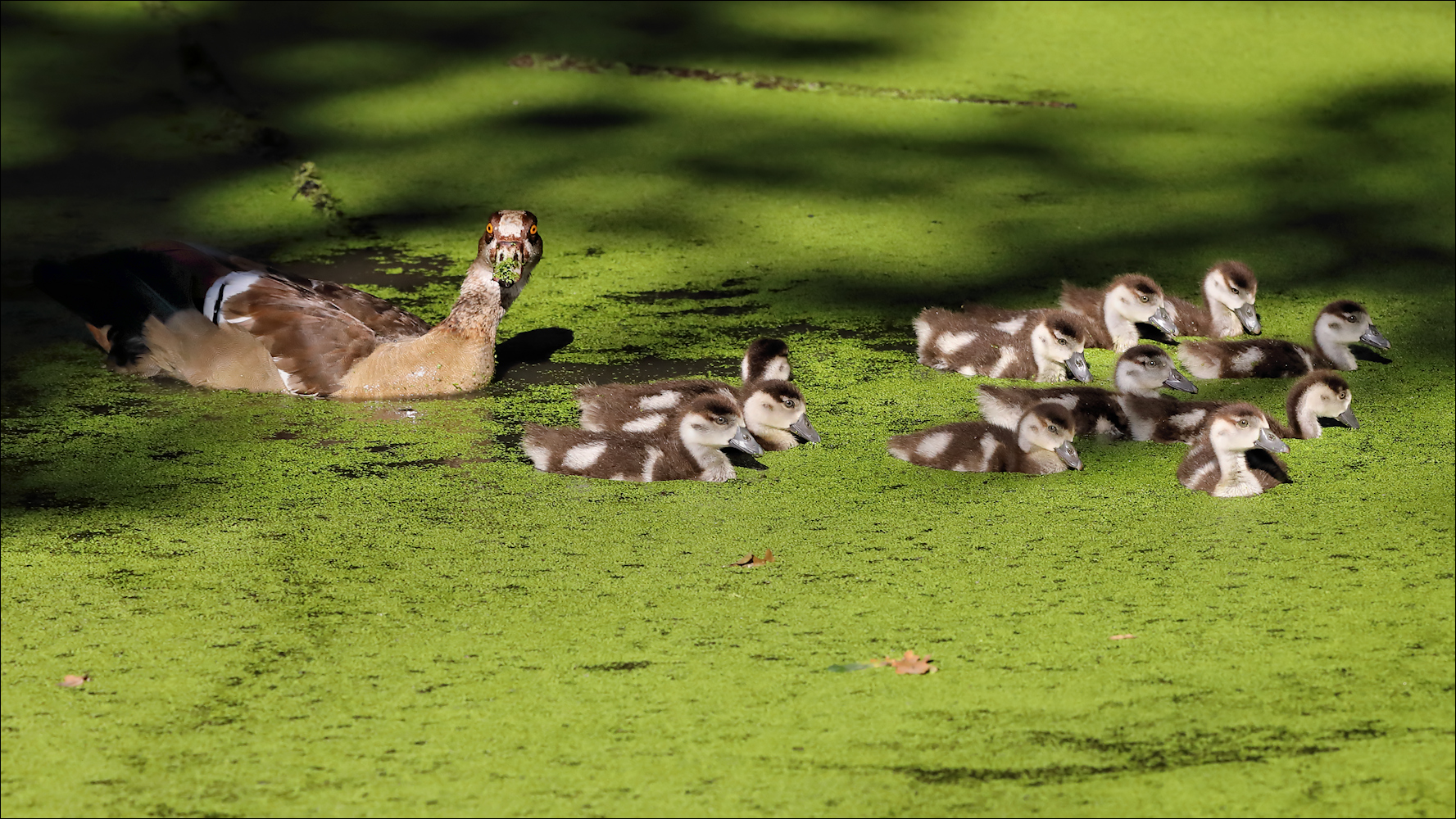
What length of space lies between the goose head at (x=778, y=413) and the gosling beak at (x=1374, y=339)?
1.74 metres

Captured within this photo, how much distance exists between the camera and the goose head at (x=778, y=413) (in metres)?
3.83

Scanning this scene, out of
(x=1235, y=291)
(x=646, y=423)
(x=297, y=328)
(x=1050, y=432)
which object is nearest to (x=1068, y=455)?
(x=1050, y=432)

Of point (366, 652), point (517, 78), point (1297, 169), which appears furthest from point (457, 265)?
point (1297, 169)

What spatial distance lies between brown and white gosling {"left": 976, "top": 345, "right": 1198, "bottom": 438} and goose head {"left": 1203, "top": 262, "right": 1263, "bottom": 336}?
2.07 ft

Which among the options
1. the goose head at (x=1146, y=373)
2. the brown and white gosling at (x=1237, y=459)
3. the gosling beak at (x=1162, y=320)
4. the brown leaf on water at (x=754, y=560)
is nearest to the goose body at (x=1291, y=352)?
the gosling beak at (x=1162, y=320)

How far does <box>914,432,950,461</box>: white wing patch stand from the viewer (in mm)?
3783

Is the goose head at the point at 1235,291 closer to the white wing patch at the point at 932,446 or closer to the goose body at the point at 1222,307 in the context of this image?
the goose body at the point at 1222,307

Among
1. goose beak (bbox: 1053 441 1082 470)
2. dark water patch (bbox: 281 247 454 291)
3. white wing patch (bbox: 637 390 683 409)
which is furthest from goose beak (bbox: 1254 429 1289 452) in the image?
dark water patch (bbox: 281 247 454 291)

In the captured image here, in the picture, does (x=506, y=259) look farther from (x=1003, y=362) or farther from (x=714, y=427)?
(x=1003, y=362)

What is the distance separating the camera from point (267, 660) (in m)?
2.78

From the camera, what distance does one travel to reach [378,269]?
527 cm

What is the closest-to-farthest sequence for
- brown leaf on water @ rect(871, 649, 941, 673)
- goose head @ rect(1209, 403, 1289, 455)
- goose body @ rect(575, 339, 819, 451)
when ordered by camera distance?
brown leaf on water @ rect(871, 649, 941, 673)
goose head @ rect(1209, 403, 1289, 455)
goose body @ rect(575, 339, 819, 451)

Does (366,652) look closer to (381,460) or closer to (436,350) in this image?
(381,460)

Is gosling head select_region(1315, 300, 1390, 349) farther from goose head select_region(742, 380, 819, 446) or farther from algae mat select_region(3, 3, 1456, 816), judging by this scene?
goose head select_region(742, 380, 819, 446)
